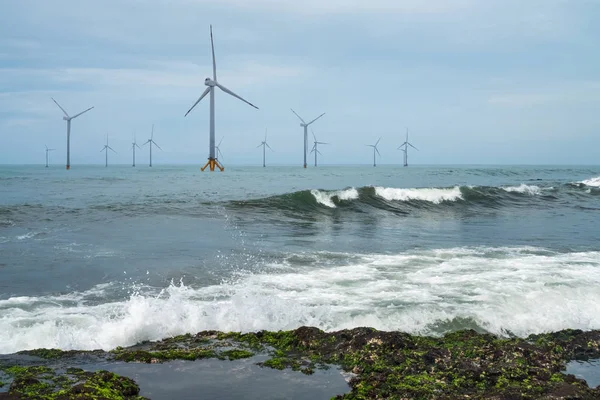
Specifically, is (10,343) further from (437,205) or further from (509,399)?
(437,205)

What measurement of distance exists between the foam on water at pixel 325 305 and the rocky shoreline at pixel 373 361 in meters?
0.63

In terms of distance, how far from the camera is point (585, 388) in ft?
16.8

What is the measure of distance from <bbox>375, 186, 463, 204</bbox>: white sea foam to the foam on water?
2111 cm

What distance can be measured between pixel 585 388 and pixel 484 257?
357 inches

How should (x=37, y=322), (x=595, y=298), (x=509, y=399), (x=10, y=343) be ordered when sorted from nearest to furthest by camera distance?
(x=509, y=399) → (x=10, y=343) → (x=37, y=322) → (x=595, y=298)

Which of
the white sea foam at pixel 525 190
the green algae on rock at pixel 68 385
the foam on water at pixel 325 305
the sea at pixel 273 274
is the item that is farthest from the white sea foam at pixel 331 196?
the green algae on rock at pixel 68 385

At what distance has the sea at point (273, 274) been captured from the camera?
7844 mm

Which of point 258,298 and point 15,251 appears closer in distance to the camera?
point 258,298

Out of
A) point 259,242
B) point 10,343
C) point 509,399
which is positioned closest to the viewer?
point 509,399

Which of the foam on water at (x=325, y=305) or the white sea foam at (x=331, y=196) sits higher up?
the white sea foam at (x=331, y=196)

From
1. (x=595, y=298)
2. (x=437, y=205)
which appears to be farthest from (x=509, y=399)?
(x=437, y=205)

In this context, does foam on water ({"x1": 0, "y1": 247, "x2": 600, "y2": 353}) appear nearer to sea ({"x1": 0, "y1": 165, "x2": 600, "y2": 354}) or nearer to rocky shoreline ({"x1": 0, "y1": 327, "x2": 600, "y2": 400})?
sea ({"x1": 0, "y1": 165, "x2": 600, "y2": 354})

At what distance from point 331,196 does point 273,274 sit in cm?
1902

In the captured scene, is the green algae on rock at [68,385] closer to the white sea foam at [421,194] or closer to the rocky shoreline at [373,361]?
the rocky shoreline at [373,361]
